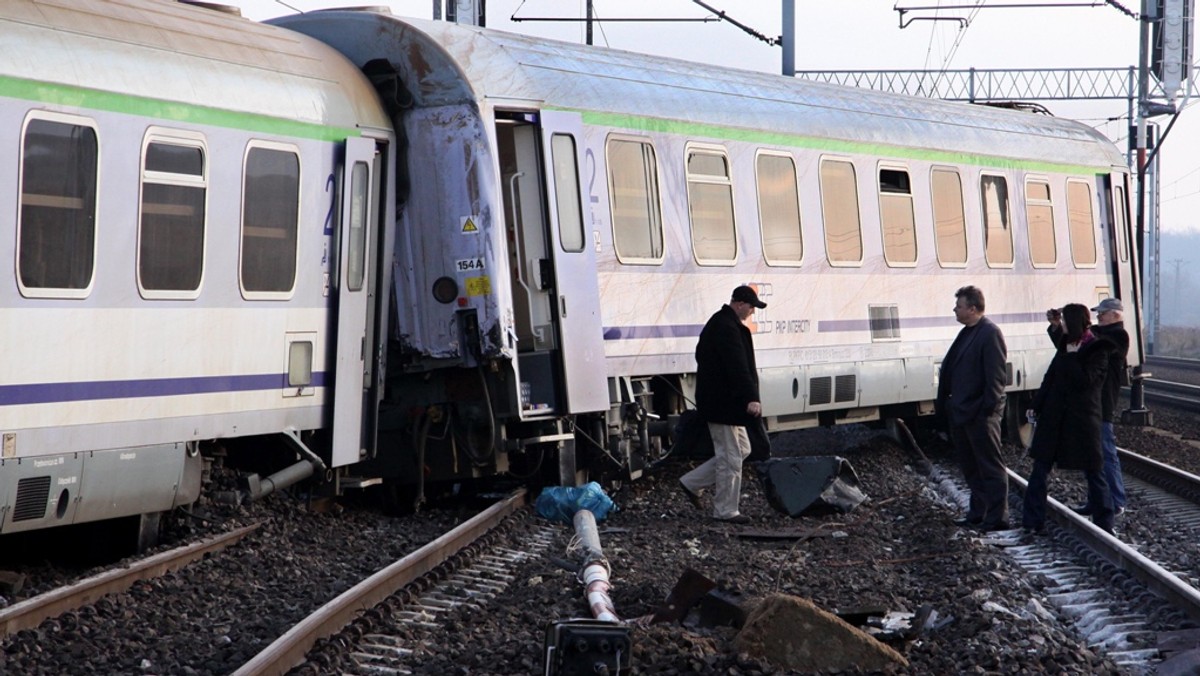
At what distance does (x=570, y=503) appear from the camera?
11.3m

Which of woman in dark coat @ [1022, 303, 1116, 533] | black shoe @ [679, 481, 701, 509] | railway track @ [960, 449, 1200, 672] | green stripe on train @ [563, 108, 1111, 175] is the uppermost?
green stripe on train @ [563, 108, 1111, 175]

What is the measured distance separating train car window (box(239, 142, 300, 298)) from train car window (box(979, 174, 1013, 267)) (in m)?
9.28

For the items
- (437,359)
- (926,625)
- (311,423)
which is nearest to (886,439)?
(437,359)

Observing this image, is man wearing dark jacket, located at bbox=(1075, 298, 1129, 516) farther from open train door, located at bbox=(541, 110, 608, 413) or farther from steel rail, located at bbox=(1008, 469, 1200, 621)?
open train door, located at bbox=(541, 110, 608, 413)

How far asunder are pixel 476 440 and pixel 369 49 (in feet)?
9.79

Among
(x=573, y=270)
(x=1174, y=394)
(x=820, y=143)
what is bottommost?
(x=1174, y=394)

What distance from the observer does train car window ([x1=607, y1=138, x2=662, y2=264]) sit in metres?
12.2

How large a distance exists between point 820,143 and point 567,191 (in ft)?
12.6

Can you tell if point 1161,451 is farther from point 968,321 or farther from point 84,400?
point 84,400

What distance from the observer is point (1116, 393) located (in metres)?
11.1

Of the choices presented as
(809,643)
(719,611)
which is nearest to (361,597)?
(719,611)

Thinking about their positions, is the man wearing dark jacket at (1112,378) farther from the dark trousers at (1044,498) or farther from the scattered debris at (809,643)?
the scattered debris at (809,643)

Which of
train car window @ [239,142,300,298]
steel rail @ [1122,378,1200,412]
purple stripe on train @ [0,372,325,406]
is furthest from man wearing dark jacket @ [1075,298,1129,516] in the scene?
steel rail @ [1122,378,1200,412]

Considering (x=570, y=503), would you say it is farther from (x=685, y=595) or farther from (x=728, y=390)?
(x=685, y=595)
